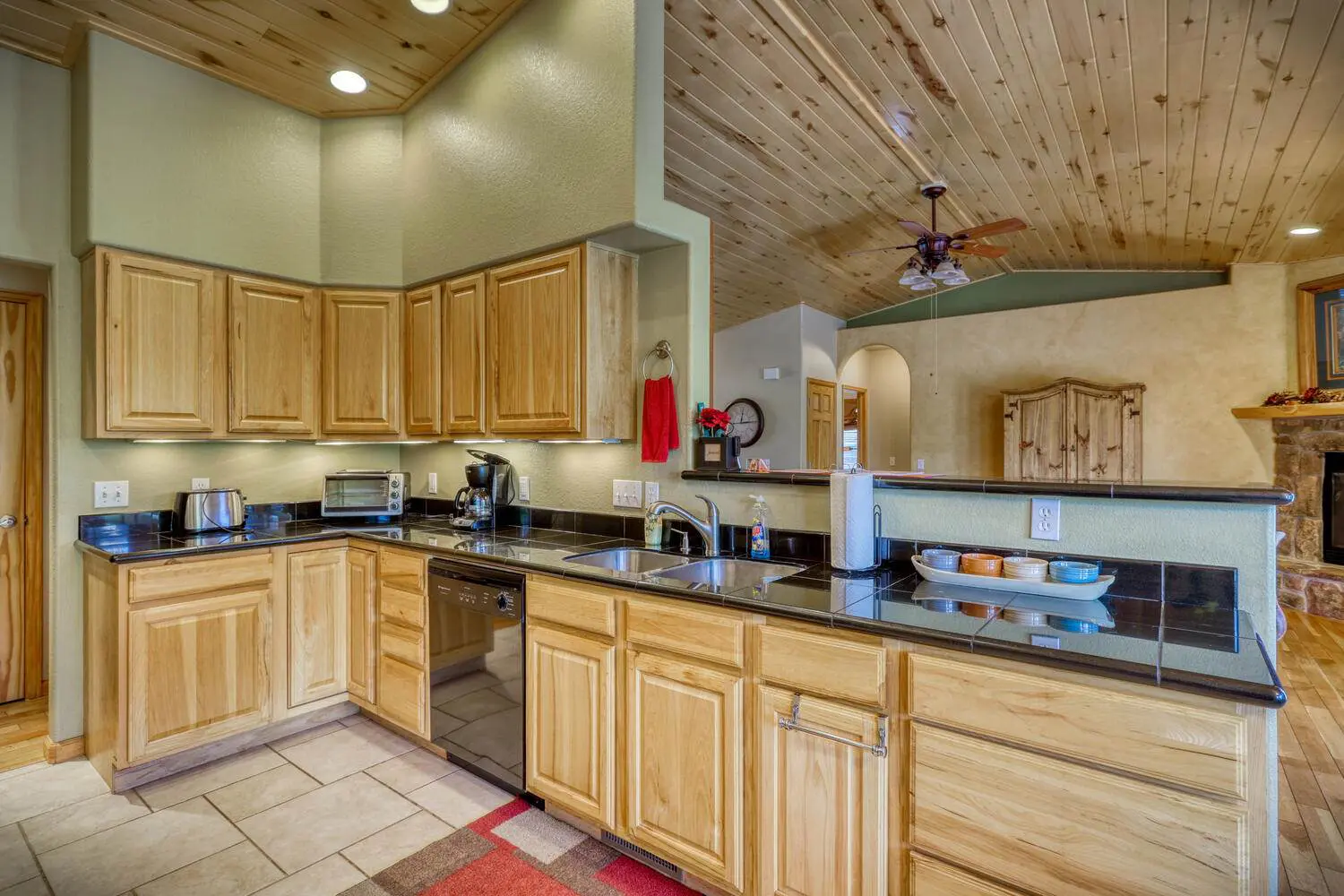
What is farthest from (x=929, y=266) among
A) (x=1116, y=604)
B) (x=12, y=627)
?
(x=12, y=627)

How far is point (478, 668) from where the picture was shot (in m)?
2.48

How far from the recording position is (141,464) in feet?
10.0

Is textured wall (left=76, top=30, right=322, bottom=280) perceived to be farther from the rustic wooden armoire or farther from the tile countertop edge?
the rustic wooden armoire

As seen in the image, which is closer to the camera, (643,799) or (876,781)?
(876,781)

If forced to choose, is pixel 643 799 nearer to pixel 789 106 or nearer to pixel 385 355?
pixel 385 355

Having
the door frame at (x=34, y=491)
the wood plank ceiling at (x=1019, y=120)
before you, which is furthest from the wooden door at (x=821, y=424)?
the door frame at (x=34, y=491)

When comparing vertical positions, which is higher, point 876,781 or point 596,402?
point 596,402

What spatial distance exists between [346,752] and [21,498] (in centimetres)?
221

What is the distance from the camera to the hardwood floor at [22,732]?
2.81 metres

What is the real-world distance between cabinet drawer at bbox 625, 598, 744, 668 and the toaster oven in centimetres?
189

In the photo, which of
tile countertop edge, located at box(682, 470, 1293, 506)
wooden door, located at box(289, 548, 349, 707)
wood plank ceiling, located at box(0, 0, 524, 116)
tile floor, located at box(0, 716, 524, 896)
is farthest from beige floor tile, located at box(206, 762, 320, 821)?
wood plank ceiling, located at box(0, 0, 524, 116)

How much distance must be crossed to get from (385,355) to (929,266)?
3.77m

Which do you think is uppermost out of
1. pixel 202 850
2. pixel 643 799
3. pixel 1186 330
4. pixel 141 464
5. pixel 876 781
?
pixel 1186 330

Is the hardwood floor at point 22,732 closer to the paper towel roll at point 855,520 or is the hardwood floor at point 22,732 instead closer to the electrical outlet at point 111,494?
the electrical outlet at point 111,494
